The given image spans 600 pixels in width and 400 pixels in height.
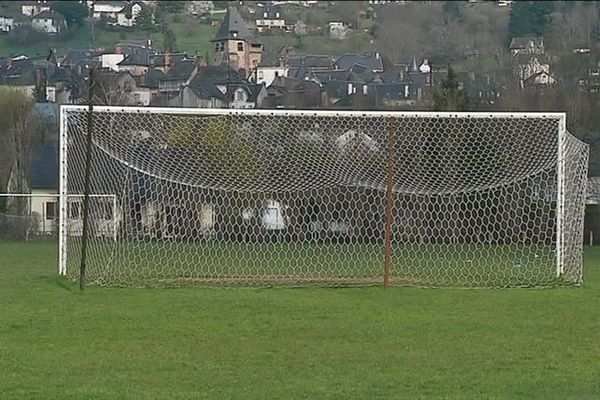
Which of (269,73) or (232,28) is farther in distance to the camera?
(232,28)

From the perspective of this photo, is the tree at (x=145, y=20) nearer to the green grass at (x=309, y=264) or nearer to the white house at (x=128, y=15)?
the white house at (x=128, y=15)

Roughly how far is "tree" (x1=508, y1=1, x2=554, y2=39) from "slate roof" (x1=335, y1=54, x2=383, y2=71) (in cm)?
1026

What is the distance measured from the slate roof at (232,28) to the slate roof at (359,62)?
32.9 ft

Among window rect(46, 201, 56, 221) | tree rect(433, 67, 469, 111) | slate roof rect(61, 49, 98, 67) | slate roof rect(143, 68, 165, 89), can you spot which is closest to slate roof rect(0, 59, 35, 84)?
slate roof rect(61, 49, 98, 67)

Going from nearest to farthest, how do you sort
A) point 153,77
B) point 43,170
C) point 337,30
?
1. point 43,170
2. point 153,77
3. point 337,30

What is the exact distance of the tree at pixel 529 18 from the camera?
90188 millimetres

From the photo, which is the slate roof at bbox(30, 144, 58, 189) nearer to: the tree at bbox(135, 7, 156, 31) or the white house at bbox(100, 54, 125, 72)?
the white house at bbox(100, 54, 125, 72)

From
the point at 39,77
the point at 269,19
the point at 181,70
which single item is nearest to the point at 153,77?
the point at 181,70


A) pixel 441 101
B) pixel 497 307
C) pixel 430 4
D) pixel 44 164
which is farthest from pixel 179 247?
pixel 430 4

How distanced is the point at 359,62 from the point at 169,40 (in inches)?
Answer: 559

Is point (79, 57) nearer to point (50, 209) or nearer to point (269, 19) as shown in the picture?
point (50, 209)

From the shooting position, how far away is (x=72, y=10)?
9094cm

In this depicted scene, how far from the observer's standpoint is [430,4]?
111188 mm

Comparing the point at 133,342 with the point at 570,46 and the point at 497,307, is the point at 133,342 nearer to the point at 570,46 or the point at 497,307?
the point at 497,307
